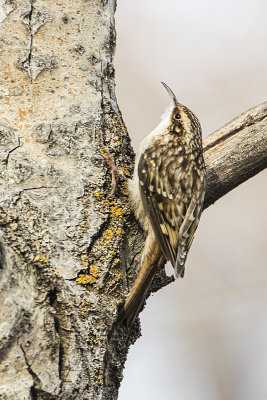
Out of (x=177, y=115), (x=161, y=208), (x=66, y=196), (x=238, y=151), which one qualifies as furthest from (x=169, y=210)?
(x=66, y=196)

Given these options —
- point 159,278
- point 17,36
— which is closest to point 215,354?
point 159,278

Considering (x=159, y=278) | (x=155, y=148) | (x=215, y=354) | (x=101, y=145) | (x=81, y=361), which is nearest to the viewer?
(x=81, y=361)

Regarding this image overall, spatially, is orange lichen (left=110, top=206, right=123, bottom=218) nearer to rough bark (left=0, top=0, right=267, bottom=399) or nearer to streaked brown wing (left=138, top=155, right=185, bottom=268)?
rough bark (left=0, top=0, right=267, bottom=399)

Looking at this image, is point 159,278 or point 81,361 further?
point 159,278

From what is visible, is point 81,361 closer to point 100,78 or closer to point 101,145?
point 101,145

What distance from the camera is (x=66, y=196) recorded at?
6.05 ft

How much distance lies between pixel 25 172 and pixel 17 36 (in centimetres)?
55

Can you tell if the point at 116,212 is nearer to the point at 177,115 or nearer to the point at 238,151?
the point at 238,151

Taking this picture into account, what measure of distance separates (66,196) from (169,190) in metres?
0.66

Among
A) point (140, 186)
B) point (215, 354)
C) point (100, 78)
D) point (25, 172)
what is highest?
point (100, 78)

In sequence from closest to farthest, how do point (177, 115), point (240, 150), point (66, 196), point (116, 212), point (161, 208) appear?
point (66, 196) < point (116, 212) < point (240, 150) < point (161, 208) < point (177, 115)

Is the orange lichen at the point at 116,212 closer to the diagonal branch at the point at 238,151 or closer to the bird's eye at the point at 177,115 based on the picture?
the diagonal branch at the point at 238,151

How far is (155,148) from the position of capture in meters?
2.43

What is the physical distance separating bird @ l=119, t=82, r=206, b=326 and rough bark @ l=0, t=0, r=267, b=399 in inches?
2.3
